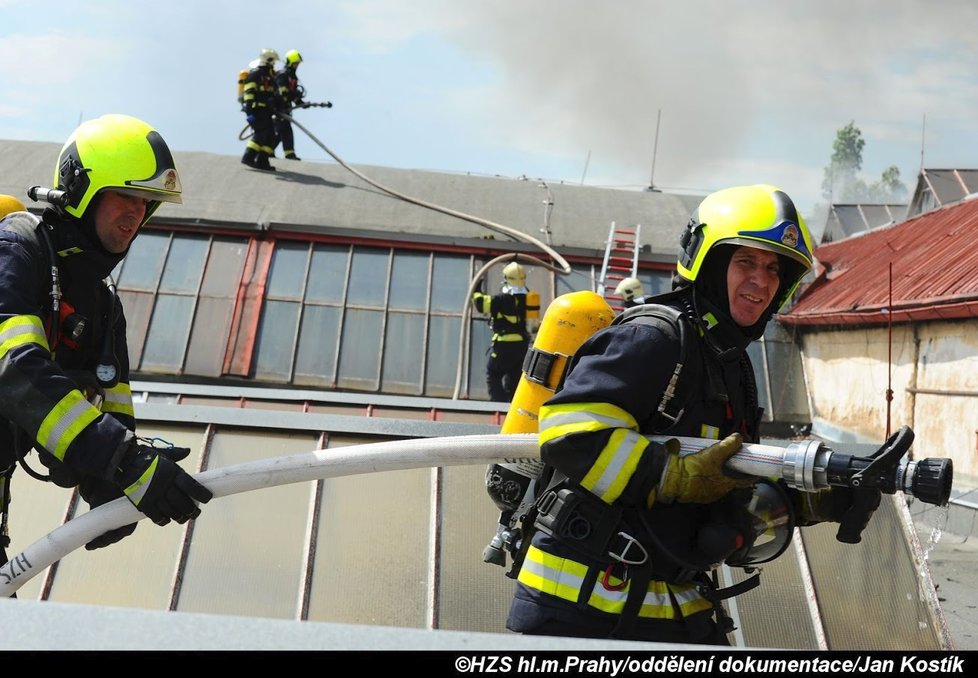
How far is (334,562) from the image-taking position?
15.9 feet

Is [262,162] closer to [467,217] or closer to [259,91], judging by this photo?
[259,91]

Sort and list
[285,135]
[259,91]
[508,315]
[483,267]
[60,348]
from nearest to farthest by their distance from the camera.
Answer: [60,348], [508,315], [483,267], [259,91], [285,135]

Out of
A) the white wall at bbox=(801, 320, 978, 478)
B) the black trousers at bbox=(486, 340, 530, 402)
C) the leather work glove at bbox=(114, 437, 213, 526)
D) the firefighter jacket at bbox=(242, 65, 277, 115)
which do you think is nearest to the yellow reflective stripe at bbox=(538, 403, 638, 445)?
the leather work glove at bbox=(114, 437, 213, 526)

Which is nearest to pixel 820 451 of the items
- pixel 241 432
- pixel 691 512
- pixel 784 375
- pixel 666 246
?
pixel 691 512

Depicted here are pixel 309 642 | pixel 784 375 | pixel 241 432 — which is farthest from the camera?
pixel 784 375

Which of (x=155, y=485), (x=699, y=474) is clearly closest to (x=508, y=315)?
(x=155, y=485)

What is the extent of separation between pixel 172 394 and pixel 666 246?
6.79 metres

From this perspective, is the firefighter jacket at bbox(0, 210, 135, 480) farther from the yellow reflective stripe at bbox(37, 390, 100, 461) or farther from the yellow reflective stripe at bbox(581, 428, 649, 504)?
the yellow reflective stripe at bbox(581, 428, 649, 504)

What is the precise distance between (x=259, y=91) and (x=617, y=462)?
12776 millimetres

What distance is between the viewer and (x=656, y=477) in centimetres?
247

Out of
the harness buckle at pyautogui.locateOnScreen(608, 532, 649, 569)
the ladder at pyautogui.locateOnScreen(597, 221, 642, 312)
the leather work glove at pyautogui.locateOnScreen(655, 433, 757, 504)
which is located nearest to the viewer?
the leather work glove at pyautogui.locateOnScreen(655, 433, 757, 504)

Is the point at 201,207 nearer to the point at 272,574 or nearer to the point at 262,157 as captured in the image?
the point at 262,157

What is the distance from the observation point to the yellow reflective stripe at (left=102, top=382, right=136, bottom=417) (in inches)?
133

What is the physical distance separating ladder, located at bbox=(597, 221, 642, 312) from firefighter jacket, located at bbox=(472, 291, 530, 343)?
1.71 metres
